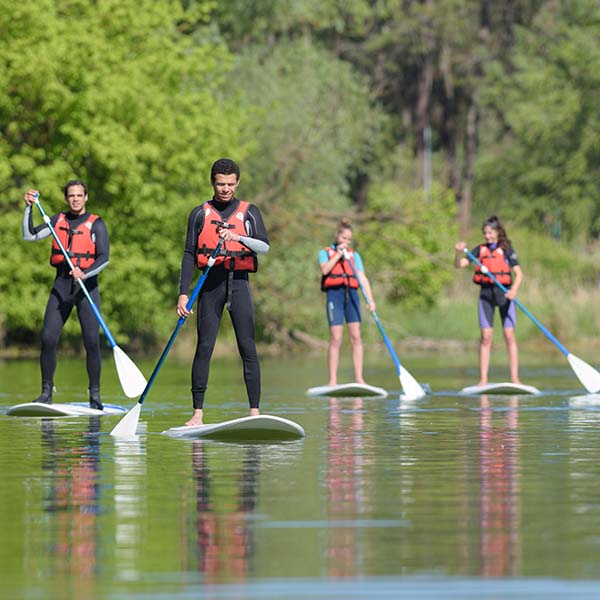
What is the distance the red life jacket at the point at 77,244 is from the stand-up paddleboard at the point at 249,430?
268 cm

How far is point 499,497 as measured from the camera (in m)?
9.53

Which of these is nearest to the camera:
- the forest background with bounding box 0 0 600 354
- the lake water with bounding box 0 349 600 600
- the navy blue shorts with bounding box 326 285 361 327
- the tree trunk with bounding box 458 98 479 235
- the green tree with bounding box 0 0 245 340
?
the lake water with bounding box 0 349 600 600

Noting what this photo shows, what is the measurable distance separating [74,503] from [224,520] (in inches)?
42.6

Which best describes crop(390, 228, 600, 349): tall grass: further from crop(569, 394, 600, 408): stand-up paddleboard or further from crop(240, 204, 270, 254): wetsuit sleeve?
crop(240, 204, 270, 254): wetsuit sleeve

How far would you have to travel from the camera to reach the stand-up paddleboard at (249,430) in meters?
12.9

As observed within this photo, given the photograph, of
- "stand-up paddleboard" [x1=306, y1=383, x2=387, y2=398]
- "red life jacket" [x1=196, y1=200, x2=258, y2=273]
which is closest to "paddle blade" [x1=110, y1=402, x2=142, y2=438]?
"red life jacket" [x1=196, y1=200, x2=258, y2=273]

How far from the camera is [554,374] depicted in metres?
23.6

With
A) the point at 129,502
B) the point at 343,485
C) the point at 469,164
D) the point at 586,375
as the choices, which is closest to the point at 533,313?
the point at 586,375

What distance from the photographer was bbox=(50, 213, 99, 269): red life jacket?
51.2ft

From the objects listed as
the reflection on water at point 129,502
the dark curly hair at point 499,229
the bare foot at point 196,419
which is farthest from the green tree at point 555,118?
the reflection on water at point 129,502

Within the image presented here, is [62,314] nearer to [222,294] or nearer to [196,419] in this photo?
[196,419]

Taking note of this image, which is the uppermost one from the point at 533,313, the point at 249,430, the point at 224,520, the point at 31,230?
the point at 31,230

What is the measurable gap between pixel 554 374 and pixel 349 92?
86.4ft

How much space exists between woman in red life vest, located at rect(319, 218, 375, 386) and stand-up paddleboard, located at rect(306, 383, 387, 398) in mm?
248
